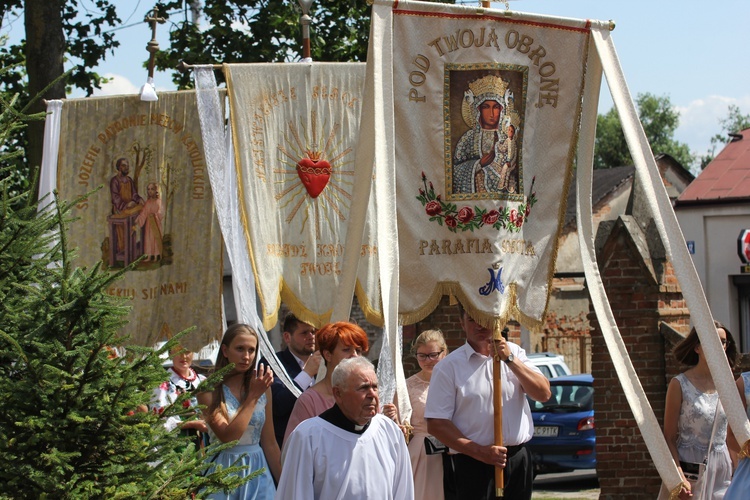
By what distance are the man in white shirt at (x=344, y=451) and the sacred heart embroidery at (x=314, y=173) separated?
164 inches

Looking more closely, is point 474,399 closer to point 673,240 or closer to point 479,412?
point 479,412

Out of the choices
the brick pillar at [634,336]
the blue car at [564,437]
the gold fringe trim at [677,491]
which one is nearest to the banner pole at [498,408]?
the gold fringe trim at [677,491]

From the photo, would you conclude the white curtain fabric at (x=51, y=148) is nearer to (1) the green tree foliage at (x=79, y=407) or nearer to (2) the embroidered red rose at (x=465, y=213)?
(2) the embroidered red rose at (x=465, y=213)

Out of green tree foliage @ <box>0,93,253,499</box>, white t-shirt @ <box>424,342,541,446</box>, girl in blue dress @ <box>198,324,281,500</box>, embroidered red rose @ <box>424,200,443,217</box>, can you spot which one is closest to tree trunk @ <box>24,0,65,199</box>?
girl in blue dress @ <box>198,324,281,500</box>

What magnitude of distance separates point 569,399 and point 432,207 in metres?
9.23

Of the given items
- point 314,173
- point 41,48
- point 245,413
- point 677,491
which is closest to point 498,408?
point 677,491

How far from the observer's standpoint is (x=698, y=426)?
7.30 meters

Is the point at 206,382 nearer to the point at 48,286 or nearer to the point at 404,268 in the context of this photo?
the point at 48,286

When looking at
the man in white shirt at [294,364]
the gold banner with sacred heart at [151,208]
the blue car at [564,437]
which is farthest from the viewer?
the blue car at [564,437]

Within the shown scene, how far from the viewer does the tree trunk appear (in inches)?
547

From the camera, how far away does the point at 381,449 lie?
5.30 meters

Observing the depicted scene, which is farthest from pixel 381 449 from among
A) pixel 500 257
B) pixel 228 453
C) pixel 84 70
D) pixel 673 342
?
pixel 84 70

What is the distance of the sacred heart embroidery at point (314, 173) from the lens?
9.37 metres

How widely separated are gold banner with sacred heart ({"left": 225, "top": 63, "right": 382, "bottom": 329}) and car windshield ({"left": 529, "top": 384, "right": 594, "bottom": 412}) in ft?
22.4
